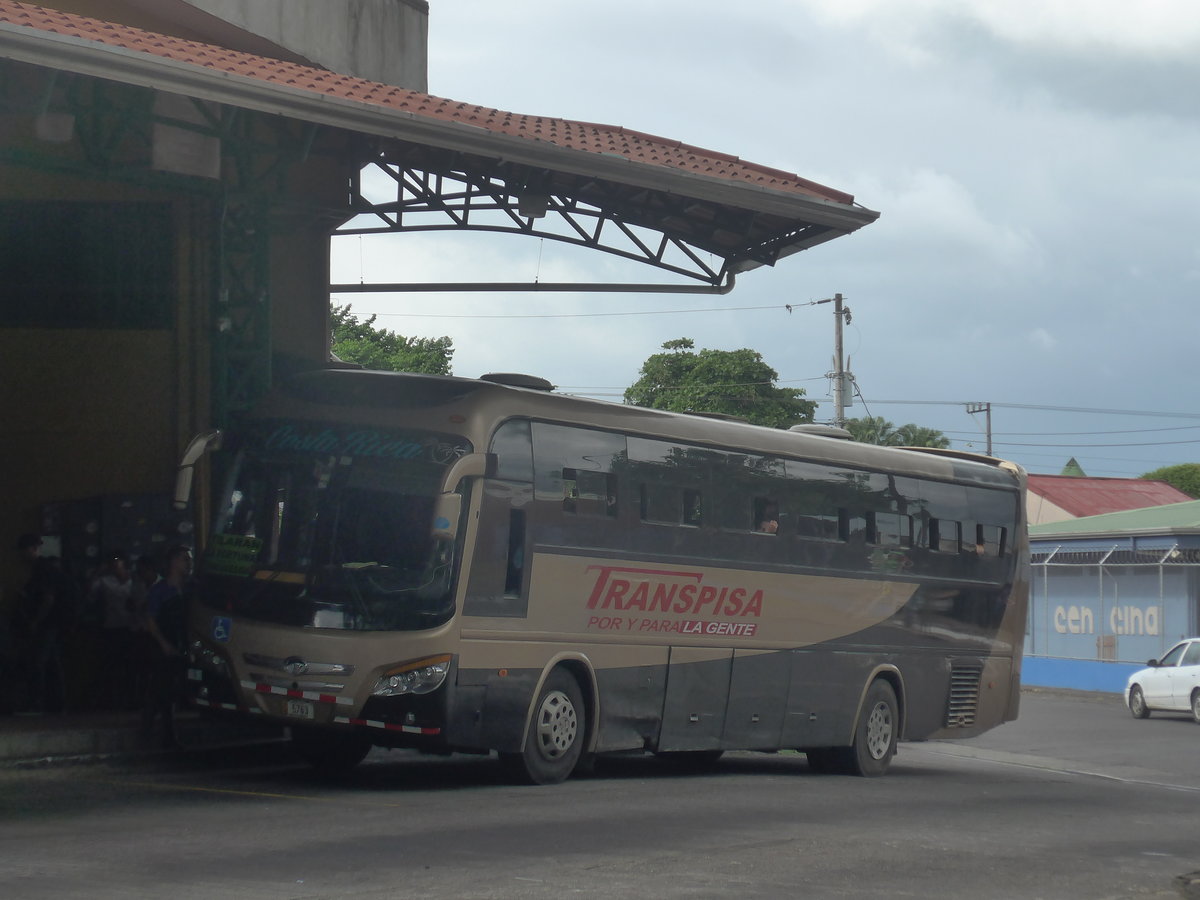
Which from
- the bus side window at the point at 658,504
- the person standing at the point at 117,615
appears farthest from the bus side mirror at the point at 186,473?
the bus side window at the point at 658,504

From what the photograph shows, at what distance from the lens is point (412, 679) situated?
1165 cm

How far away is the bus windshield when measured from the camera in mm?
11719

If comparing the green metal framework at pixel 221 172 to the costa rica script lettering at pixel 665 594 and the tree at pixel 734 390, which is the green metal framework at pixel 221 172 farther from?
the tree at pixel 734 390

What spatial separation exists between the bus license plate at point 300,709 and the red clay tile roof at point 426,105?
465 centimetres

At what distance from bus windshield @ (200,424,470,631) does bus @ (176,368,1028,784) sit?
0.02 meters

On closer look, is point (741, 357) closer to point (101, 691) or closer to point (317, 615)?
point (101, 691)

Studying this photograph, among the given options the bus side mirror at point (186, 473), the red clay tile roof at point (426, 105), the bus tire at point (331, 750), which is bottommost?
the bus tire at point (331, 750)

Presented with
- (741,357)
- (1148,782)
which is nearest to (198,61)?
(1148,782)

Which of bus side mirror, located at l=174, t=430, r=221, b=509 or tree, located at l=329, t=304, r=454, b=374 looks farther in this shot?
tree, located at l=329, t=304, r=454, b=374

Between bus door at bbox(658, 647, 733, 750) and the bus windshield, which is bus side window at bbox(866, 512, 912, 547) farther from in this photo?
the bus windshield

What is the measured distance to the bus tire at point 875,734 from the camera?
672 inches

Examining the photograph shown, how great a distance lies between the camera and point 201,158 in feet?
53.8

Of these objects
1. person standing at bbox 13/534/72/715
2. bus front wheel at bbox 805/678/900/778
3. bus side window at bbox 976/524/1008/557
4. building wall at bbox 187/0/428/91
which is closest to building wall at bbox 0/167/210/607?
building wall at bbox 187/0/428/91

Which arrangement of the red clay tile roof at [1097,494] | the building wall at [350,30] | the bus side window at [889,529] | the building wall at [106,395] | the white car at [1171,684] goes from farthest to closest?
the red clay tile roof at [1097,494], the white car at [1171,684], the building wall at [350,30], the building wall at [106,395], the bus side window at [889,529]
